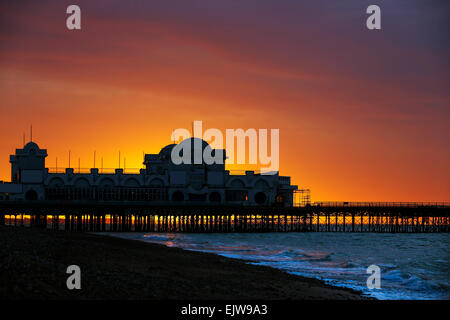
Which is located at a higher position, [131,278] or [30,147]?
[30,147]

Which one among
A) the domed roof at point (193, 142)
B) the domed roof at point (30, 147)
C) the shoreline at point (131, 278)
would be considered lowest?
the shoreline at point (131, 278)

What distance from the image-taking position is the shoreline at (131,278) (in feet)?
60.1

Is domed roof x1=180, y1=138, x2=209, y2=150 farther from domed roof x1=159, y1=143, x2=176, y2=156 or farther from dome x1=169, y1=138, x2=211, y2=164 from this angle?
domed roof x1=159, y1=143, x2=176, y2=156

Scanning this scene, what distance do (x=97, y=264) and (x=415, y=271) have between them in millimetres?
24952

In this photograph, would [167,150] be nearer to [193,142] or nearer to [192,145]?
[192,145]

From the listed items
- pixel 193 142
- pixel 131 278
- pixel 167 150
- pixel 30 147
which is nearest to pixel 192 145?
pixel 193 142

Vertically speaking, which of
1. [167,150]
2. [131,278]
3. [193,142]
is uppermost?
[193,142]

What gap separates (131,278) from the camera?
22.0 metres

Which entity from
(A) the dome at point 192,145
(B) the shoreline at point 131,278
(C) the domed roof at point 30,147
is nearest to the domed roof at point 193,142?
(A) the dome at point 192,145

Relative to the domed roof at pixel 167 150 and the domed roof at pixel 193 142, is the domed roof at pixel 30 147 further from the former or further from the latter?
the domed roof at pixel 193 142

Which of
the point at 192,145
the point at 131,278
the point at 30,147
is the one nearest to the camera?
the point at 131,278

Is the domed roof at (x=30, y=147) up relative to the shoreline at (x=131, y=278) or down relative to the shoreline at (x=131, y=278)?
up
